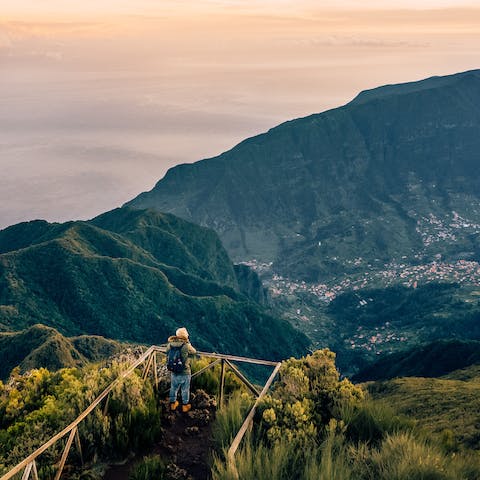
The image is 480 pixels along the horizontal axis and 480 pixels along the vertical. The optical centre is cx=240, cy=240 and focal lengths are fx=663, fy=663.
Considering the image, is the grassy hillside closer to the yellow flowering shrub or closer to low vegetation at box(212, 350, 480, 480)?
the yellow flowering shrub

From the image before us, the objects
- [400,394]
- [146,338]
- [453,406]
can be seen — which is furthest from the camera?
[146,338]

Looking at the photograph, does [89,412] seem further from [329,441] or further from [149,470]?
[329,441]

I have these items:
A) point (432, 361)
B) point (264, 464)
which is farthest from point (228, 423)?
point (432, 361)

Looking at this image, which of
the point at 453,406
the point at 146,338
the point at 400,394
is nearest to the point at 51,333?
the point at 400,394

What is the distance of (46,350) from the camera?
70.0 meters

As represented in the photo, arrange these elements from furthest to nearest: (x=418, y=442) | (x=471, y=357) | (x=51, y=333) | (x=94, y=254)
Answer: (x=94, y=254), (x=471, y=357), (x=51, y=333), (x=418, y=442)

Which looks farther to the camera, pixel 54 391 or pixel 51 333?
pixel 51 333

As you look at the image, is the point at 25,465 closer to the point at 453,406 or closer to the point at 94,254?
the point at 453,406

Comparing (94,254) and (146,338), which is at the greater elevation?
(94,254)

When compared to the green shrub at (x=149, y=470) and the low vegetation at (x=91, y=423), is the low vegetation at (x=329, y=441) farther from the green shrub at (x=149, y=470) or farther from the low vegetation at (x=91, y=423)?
the low vegetation at (x=91, y=423)

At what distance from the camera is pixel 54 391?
68.9 ft

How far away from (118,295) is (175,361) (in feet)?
402

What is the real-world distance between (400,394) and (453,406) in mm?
14718

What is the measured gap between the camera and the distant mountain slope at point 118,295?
405ft
